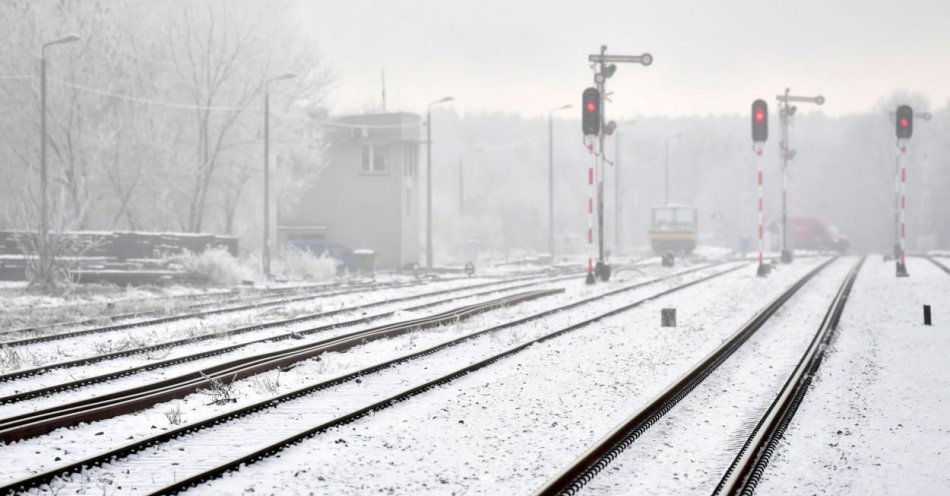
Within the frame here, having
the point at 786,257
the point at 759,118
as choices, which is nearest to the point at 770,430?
the point at 759,118

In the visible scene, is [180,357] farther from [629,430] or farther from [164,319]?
[629,430]

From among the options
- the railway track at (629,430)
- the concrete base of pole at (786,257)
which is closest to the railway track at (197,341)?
the railway track at (629,430)

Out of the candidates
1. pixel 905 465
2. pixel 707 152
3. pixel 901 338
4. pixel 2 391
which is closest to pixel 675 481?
pixel 905 465

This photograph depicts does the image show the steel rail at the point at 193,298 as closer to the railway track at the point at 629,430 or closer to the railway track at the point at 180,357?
the railway track at the point at 180,357

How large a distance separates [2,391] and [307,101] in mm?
31222

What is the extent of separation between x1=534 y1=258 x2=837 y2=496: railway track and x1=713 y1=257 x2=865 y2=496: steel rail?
0.80 m

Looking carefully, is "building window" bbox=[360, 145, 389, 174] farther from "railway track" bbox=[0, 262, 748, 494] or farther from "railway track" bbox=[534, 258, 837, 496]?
"railway track" bbox=[534, 258, 837, 496]

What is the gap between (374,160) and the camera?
138 feet

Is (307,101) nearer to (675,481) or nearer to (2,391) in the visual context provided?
(2,391)

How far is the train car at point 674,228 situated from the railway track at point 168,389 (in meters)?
39.4

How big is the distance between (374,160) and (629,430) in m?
35.7

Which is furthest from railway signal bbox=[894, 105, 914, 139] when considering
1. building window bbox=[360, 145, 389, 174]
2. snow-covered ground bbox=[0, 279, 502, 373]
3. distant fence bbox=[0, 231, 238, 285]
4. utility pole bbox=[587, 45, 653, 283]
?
building window bbox=[360, 145, 389, 174]

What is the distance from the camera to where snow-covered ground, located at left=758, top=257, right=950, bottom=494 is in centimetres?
615

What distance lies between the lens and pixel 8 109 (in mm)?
31969
